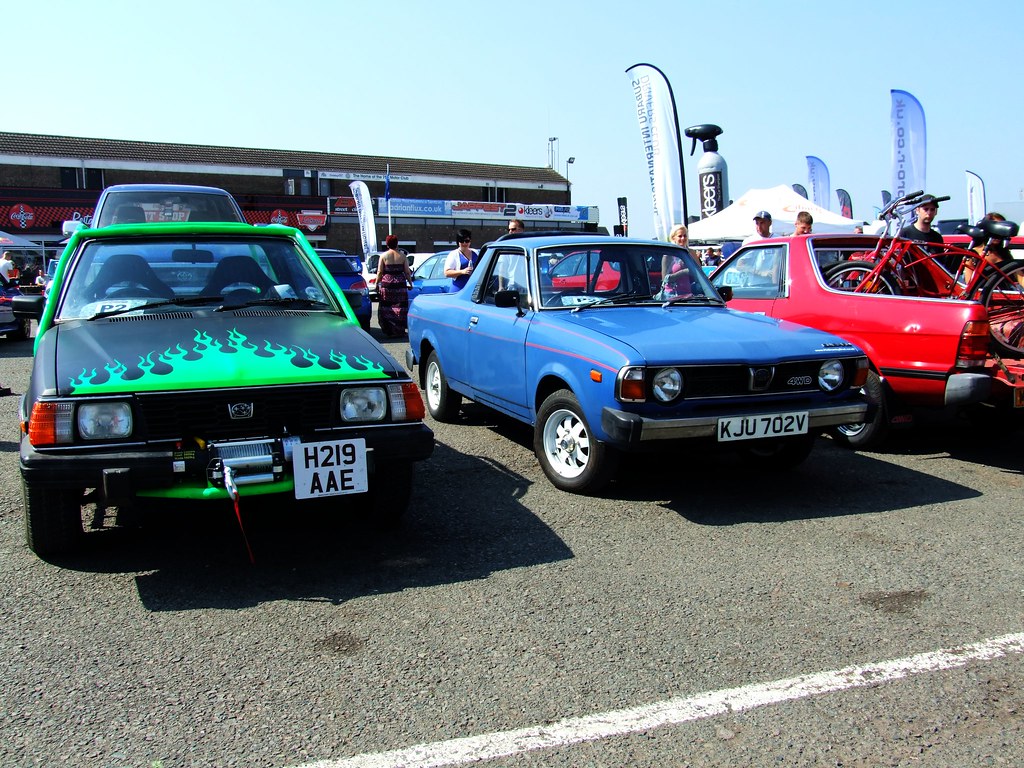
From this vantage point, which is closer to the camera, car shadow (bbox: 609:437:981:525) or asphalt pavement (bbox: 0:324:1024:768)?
asphalt pavement (bbox: 0:324:1024:768)

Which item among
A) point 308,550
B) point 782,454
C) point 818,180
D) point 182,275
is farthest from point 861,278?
point 818,180

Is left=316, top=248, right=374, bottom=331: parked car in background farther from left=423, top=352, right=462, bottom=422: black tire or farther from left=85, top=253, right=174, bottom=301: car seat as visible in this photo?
left=85, top=253, right=174, bottom=301: car seat

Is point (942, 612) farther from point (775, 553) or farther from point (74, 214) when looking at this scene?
point (74, 214)

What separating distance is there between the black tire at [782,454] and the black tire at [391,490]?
234cm

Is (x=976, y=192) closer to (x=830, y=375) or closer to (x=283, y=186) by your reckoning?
(x=830, y=375)

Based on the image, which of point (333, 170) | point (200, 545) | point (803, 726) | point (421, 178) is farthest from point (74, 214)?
point (803, 726)

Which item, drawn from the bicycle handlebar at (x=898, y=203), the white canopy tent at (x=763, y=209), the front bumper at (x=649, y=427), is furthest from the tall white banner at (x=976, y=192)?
the front bumper at (x=649, y=427)

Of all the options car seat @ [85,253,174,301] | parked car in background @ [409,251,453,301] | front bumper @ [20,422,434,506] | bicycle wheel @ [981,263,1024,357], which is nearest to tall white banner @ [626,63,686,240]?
parked car in background @ [409,251,453,301]

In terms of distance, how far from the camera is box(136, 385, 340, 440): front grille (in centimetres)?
362

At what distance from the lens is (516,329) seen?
578 cm

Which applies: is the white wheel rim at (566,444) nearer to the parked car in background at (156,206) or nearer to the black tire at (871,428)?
the black tire at (871,428)

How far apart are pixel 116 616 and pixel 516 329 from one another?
3.17 m

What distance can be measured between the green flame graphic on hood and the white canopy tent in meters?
12.0

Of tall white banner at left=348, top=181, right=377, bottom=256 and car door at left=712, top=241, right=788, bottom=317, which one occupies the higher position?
tall white banner at left=348, top=181, right=377, bottom=256
